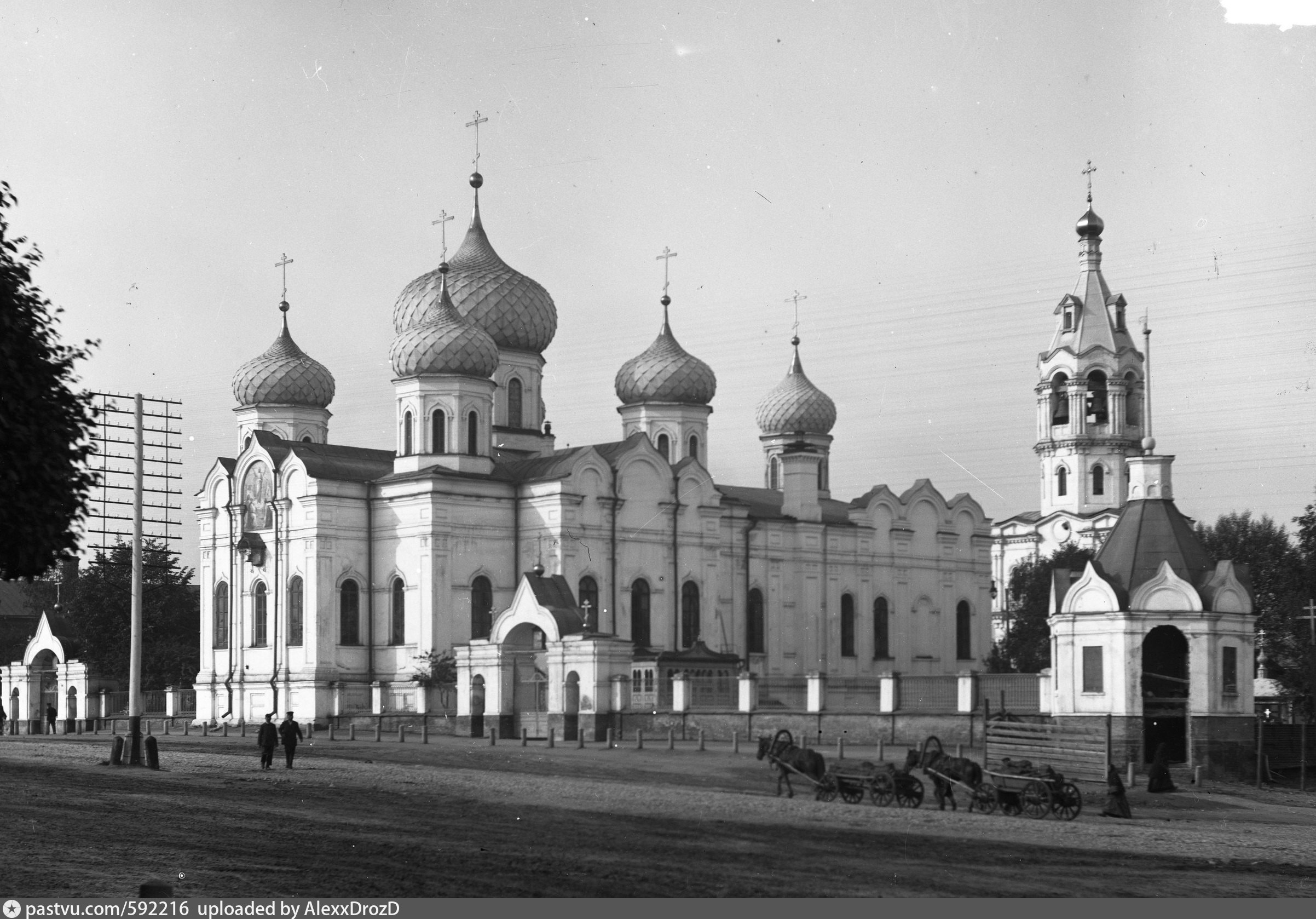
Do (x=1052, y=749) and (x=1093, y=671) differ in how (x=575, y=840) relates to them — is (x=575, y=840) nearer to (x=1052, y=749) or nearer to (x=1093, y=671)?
(x=1052, y=749)

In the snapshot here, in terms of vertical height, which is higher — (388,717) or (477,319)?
(477,319)

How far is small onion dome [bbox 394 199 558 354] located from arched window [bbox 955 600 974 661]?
16560 mm

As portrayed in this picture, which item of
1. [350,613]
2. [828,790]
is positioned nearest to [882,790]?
[828,790]

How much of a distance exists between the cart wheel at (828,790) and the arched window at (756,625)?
30016 millimetres

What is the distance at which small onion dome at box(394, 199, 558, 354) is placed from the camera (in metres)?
58.9

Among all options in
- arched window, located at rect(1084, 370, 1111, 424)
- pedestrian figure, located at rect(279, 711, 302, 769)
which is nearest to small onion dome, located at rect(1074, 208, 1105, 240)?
arched window, located at rect(1084, 370, 1111, 424)

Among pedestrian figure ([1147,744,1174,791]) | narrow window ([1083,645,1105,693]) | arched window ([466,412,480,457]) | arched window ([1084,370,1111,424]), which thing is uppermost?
arched window ([1084,370,1111,424])

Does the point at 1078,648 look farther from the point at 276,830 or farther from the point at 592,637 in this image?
the point at 276,830

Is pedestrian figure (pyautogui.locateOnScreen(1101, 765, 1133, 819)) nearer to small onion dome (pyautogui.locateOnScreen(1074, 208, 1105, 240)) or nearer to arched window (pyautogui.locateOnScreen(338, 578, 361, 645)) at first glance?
arched window (pyautogui.locateOnScreen(338, 578, 361, 645))

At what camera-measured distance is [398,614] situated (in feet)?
175

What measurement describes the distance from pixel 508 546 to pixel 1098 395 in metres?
37.2

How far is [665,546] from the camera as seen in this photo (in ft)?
184
